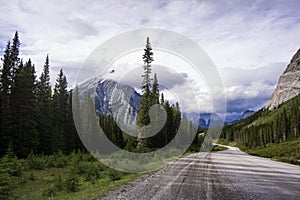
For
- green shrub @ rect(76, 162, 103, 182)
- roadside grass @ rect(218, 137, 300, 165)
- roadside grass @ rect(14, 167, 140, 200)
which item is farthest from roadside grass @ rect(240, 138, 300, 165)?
roadside grass @ rect(14, 167, 140, 200)

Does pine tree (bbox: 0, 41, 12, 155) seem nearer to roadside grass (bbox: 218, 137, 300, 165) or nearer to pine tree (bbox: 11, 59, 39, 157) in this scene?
pine tree (bbox: 11, 59, 39, 157)

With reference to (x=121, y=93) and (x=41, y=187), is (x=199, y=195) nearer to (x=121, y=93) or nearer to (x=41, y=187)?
(x=41, y=187)

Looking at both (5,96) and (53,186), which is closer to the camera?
(53,186)

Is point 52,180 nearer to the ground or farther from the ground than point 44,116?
nearer to the ground

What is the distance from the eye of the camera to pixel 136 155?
30.0m

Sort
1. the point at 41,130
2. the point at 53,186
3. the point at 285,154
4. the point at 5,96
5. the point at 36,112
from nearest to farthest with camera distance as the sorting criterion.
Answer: the point at 53,186 < the point at 5,96 < the point at 36,112 < the point at 41,130 < the point at 285,154

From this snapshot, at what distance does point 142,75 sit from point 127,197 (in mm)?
29717

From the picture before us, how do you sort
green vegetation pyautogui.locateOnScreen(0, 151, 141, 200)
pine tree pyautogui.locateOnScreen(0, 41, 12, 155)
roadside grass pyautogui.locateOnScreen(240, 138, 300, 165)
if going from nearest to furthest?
1. green vegetation pyautogui.locateOnScreen(0, 151, 141, 200)
2. pine tree pyautogui.locateOnScreen(0, 41, 12, 155)
3. roadside grass pyautogui.locateOnScreen(240, 138, 300, 165)

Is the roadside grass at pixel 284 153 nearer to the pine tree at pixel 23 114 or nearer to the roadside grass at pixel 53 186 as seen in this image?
the roadside grass at pixel 53 186

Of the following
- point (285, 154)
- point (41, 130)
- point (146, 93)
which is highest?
point (146, 93)

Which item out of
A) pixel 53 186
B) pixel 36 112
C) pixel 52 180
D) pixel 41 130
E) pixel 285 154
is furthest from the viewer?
pixel 285 154

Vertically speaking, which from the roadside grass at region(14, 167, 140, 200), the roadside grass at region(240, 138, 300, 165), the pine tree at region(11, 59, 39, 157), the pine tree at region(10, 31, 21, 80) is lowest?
the roadside grass at region(14, 167, 140, 200)

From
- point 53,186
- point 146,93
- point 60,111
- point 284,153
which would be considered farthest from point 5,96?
point 284,153

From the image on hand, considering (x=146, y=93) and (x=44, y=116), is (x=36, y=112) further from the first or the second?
(x=146, y=93)
